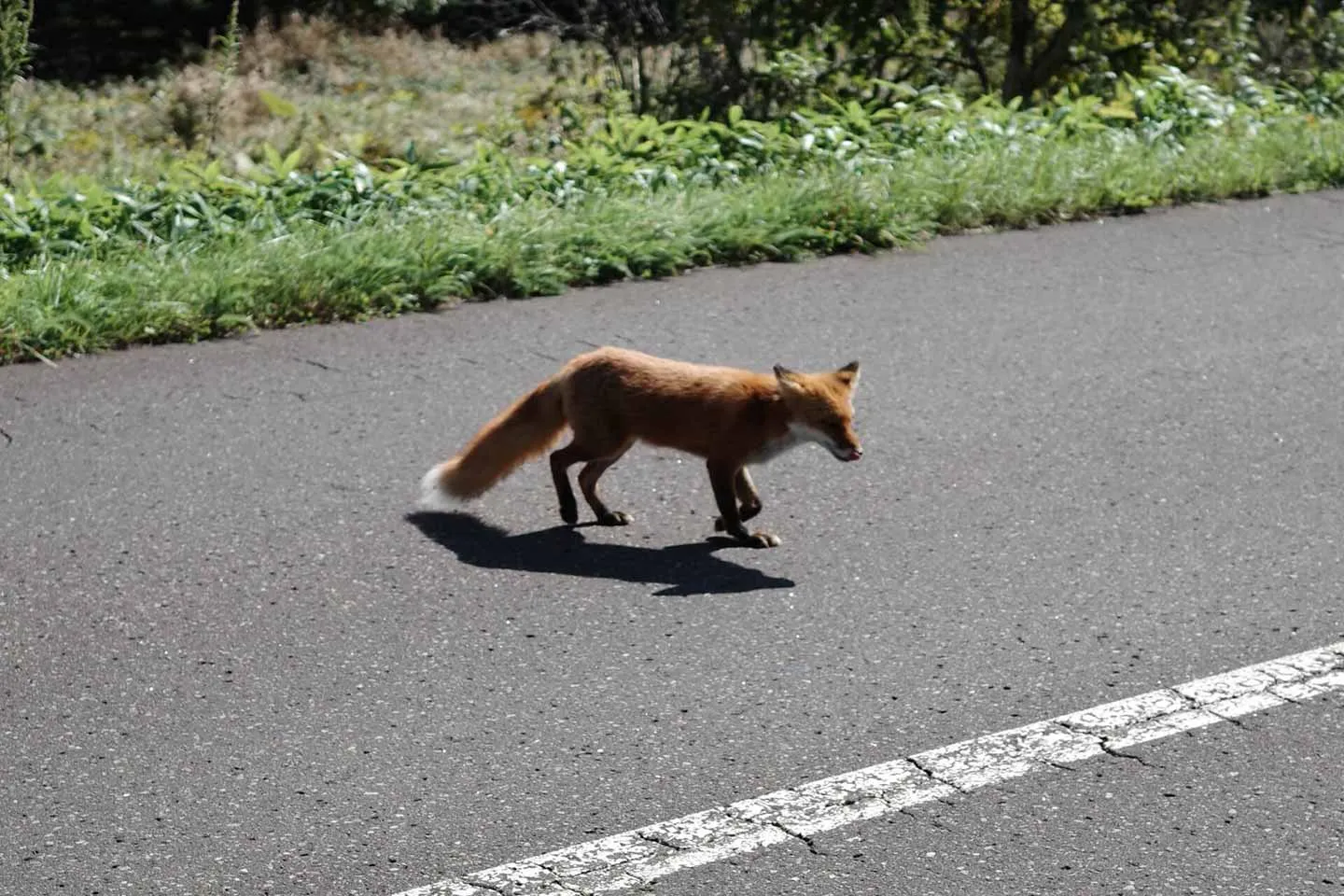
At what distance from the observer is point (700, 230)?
8.41 meters

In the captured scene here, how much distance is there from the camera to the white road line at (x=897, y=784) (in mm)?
3469

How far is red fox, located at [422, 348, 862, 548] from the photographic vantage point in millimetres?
5230

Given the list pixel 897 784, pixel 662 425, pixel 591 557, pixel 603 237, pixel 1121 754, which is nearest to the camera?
pixel 897 784

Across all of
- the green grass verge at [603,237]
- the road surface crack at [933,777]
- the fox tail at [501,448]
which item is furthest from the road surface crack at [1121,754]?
the green grass verge at [603,237]

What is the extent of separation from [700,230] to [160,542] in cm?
383

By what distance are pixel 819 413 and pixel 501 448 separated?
3.32ft

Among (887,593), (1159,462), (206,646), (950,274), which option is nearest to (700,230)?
(950,274)

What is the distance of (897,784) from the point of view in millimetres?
3830

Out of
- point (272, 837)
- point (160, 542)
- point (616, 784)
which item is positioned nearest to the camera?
point (272, 837)

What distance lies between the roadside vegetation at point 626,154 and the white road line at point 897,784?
4.04 meters

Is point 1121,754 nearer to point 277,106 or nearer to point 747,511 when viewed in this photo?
point 747,511

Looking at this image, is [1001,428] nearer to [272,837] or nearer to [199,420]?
[199,420]

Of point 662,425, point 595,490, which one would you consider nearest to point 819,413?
point 662,425

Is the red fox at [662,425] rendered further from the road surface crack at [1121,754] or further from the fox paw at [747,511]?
the road surface crack at [1121,754]
